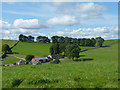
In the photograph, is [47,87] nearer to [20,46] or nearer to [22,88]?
[22,88]

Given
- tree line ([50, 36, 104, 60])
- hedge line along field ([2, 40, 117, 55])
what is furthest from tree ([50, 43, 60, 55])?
hedge line along field ([2, 40, 117, 55])

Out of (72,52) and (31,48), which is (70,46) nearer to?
(72,52)

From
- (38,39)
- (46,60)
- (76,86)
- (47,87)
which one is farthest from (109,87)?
(38,39)

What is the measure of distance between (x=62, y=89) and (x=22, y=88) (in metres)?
2.45

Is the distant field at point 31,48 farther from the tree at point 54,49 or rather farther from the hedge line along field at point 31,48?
the tree at point 54,49

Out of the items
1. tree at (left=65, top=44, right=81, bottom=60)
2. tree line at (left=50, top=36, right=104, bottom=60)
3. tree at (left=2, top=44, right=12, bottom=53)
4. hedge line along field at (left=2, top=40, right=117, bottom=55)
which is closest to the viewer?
tree at (left=65, top=44, right=81, bottom=60)

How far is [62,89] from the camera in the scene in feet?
20.3

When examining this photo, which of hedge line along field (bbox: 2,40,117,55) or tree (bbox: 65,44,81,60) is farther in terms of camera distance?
hedge line along field (bbox: 2,40,117,55)

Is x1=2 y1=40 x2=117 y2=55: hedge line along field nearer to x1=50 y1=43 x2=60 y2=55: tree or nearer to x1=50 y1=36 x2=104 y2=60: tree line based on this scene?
x1=50 y1=43 x2=60 y2=55: tree

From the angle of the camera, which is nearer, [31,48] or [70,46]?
[70,46]

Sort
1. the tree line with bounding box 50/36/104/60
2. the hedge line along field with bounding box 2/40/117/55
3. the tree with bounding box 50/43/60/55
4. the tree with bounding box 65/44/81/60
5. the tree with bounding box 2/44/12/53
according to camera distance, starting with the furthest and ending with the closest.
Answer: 1. the tree with bounding box 50/43/60/55
2. the hedge line along field with bounding box 2/40/117/55
3. the tree with bounding box 2/44/12/53
4. the tree line with bounding box 50/36/104/60
5. the tree with bounding box 65/44/81/60

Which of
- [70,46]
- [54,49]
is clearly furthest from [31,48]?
[70,46]

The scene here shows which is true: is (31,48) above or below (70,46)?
below

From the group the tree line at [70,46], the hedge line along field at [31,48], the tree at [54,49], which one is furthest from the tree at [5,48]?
the tree line at [70,46]
